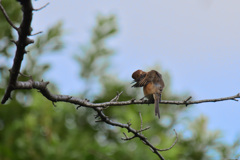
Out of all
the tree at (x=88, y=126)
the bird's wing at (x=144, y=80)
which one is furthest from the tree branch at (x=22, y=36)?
the tree at (x=88, y=126)

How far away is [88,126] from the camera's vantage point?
13.2 meters

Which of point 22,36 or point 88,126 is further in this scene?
point 88,126

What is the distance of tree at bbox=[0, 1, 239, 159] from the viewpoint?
1029cm

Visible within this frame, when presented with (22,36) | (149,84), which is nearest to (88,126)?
(149,84)

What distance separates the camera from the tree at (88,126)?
33.8ft

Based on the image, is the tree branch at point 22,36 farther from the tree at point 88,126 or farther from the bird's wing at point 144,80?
the tree at point 88,126

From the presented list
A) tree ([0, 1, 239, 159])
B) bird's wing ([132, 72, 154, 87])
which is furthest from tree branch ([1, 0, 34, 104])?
tree ([0, 1, 239, 159])

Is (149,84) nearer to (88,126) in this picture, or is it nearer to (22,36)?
(22,36)

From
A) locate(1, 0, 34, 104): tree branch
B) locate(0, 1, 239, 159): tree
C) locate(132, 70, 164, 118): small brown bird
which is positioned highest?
locate(1, 0, 34, 104): tree branch

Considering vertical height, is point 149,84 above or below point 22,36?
below

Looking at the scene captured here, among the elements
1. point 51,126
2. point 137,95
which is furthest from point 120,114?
point 51,126

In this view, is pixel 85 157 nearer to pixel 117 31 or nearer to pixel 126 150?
pixel 126 150

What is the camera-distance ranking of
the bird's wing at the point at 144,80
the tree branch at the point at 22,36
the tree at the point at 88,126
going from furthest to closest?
the tree at the point at 88,126, the bird's wing at the point at 144,80, the tree branch at the point at 22,36

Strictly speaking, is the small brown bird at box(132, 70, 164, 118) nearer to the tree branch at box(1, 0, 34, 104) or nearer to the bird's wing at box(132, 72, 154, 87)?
the bird's wing at box(132, 72, 154, 87)
